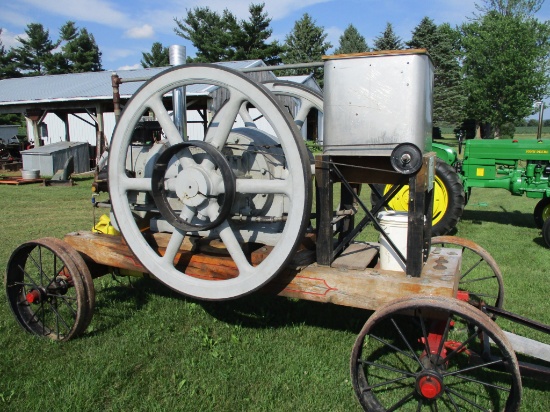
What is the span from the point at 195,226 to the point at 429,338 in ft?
4.72

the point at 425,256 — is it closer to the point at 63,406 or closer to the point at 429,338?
the point at 429,338

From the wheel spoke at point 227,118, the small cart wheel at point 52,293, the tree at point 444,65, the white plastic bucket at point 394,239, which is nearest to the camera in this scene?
the wheel spoke at point 227,118

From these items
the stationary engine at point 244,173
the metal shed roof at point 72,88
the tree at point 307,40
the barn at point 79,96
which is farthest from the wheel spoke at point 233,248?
the tree at point 307,40

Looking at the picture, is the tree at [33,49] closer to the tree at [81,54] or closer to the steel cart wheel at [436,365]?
the tree at [81,54]

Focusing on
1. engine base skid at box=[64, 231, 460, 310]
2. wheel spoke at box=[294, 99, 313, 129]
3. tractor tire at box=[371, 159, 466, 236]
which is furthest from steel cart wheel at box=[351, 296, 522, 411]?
tractor tire at box=[371, 159, 466, 236]

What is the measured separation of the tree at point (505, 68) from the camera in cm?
3142

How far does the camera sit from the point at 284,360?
3178mm

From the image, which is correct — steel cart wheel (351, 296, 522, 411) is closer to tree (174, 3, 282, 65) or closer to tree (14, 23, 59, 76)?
tree (174, 3, 282, 65)

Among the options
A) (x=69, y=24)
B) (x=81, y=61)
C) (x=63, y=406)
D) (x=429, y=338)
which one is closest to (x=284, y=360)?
(x=429, y=338)

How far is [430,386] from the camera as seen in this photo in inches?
92.3

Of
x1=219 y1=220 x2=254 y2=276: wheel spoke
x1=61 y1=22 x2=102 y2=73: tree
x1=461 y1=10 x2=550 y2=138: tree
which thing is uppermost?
x1=61 y1=22 x2=102 y2=73: tree

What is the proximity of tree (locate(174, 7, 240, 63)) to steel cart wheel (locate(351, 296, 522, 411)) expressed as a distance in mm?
35670

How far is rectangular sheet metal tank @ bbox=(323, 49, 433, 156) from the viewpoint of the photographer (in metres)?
2.42

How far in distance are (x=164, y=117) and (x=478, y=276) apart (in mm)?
3617
